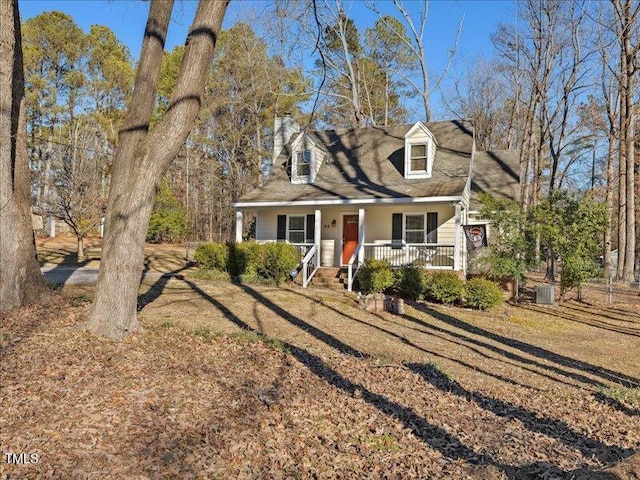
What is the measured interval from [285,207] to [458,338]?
9.12 m

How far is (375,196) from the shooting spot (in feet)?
50.5

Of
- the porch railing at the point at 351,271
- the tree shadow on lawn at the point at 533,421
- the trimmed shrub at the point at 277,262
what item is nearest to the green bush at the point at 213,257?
the trimmed shrub at the point at 277,262

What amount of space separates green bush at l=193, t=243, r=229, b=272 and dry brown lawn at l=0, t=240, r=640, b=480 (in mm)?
6915

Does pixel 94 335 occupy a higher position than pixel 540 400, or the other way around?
pixel 94 335

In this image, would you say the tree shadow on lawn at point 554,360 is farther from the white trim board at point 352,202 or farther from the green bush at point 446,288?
the white trim board at point 352,202

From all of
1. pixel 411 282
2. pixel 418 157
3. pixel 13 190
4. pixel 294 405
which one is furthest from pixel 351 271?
pixel 294 405

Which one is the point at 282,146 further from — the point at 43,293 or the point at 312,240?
the point at 43,293

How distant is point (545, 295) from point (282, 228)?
9620mm

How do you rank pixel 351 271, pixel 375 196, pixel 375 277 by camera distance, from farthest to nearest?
pixel 375 196 → pixel 351 271 → pixel 375 277

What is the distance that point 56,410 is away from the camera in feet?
13.1

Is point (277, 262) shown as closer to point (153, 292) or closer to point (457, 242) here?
point (153, 292)

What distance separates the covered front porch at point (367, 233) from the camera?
15516 mm

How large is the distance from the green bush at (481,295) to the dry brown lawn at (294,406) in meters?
4.12

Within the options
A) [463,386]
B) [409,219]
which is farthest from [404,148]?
[463,386]
